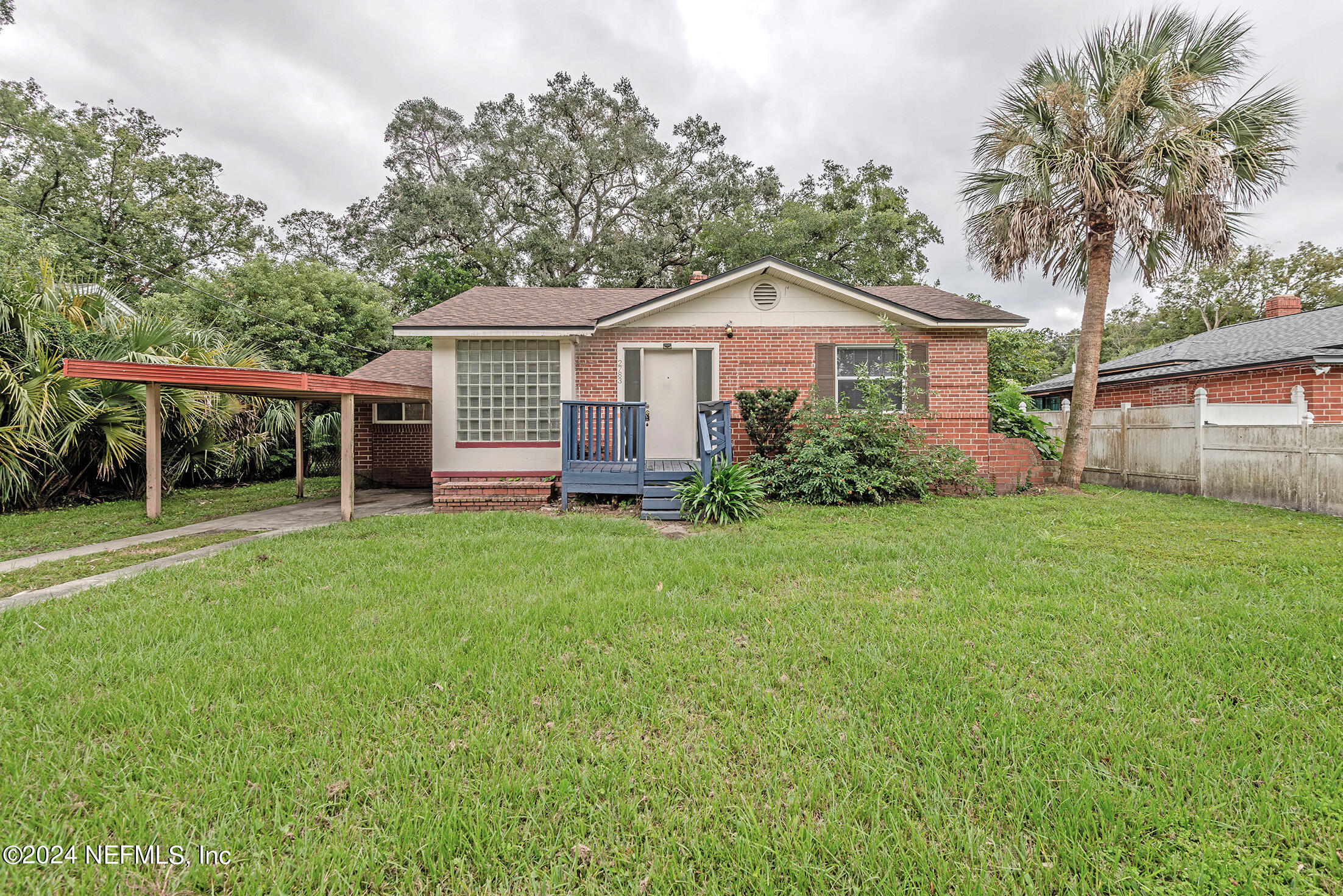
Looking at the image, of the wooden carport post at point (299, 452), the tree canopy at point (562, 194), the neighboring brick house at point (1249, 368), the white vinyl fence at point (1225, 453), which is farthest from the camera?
the tree canopy at point (562, 194)

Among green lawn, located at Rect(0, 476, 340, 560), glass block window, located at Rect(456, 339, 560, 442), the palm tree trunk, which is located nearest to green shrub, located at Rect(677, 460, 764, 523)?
glass block window, located at Rect(456, 339, 560, 442)

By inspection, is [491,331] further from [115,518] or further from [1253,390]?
[1253,390]

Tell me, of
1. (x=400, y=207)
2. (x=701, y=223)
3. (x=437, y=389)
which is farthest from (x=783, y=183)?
(x=437, y=389)

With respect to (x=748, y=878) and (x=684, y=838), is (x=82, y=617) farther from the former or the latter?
(x=748, y=878)

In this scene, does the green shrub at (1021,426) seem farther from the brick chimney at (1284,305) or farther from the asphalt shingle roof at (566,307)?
the brick chimney at (1284,305)

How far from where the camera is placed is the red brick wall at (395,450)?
44.5ft

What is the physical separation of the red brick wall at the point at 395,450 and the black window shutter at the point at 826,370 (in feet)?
32.1

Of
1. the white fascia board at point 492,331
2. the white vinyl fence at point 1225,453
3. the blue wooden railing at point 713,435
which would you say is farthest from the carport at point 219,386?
the white vinyl fence at point 1225,453

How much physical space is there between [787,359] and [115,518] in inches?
440

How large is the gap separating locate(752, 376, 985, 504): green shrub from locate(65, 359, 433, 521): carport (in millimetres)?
6498

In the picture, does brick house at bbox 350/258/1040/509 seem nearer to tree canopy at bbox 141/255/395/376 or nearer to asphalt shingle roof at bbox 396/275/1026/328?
asphalt shingle roof at bbox 396/275/1026/328

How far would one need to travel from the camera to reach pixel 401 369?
44.9ft

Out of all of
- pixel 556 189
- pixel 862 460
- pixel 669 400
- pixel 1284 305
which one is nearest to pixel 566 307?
pixel 669 400

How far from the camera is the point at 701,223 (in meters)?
23.2
